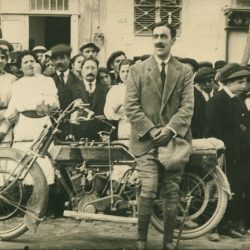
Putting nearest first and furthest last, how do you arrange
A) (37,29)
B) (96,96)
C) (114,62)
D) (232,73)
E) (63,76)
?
Answer: 1. (232,73)
2. (96,96)
3. (63,76)
4. (114,62)
5. (37,29)

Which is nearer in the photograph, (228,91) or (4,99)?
(228,91)

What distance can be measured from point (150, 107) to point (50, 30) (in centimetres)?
1163

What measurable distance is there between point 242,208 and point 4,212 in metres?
2.40

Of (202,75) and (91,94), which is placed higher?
(202,75)

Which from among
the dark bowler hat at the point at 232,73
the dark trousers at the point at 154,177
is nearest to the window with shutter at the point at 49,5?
the dark bowler hat at the point at 232,73

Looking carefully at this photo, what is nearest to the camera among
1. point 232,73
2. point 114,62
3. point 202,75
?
point 232,73

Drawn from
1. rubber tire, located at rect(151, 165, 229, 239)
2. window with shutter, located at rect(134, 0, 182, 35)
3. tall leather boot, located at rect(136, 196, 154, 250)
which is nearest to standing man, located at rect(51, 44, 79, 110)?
rubber tire, located at rect(151, 165, 229, 239)

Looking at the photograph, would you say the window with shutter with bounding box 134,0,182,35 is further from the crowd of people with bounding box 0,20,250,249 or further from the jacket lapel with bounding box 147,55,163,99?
the jacket lapel with bounding box 147,55,163,99

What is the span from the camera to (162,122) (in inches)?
212

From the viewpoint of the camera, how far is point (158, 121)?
17.7ft

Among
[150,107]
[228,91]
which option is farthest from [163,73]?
[228,91]

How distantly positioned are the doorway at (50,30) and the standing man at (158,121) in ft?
32.2

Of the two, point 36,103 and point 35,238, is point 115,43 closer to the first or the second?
point 36,103

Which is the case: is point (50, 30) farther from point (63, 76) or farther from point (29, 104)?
point (29, 104)
